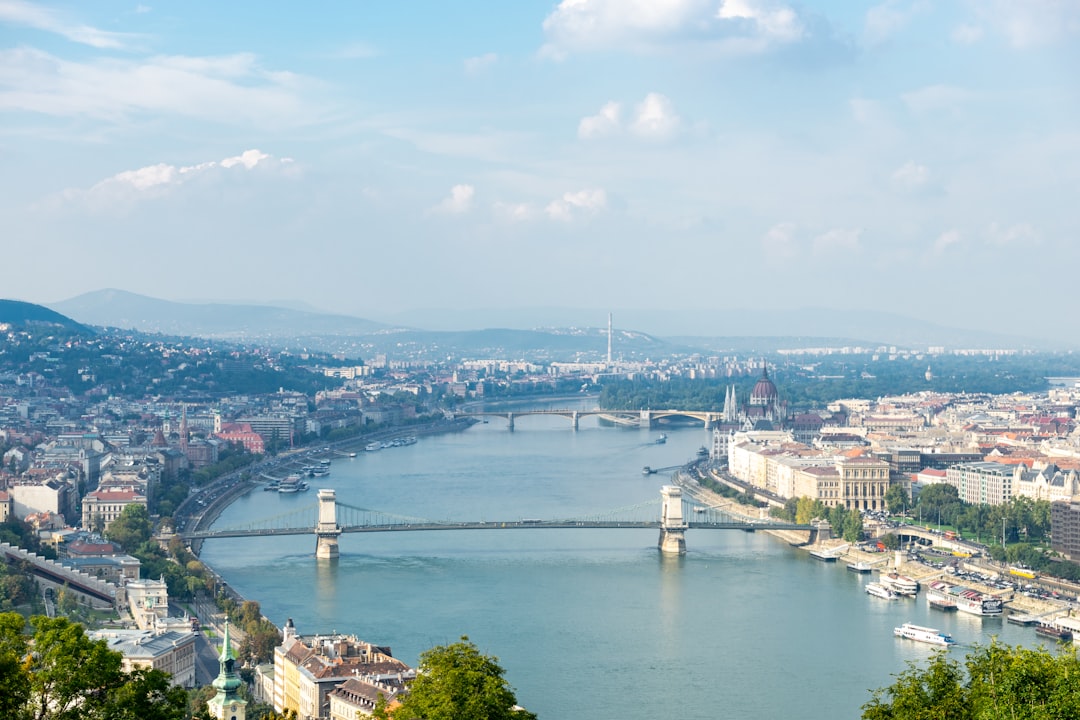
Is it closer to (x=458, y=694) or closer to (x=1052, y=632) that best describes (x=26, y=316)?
(x=1052, y=632)

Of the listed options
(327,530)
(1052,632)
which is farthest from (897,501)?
(327,530)

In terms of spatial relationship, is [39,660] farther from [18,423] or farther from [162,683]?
[18,423]

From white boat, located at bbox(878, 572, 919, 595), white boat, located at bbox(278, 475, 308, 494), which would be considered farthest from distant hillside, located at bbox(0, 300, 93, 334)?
white boat, located at bbox(878, 572, 919, 595)

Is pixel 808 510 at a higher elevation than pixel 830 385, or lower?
lower

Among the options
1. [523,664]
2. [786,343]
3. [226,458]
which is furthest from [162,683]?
[786,343]

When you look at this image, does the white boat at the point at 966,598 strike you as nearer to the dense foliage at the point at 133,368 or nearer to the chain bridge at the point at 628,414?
the chain bridge at the point at 628,414

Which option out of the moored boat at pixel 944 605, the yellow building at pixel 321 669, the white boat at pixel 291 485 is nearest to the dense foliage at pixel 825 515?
the moored boat at pixel 944 605
